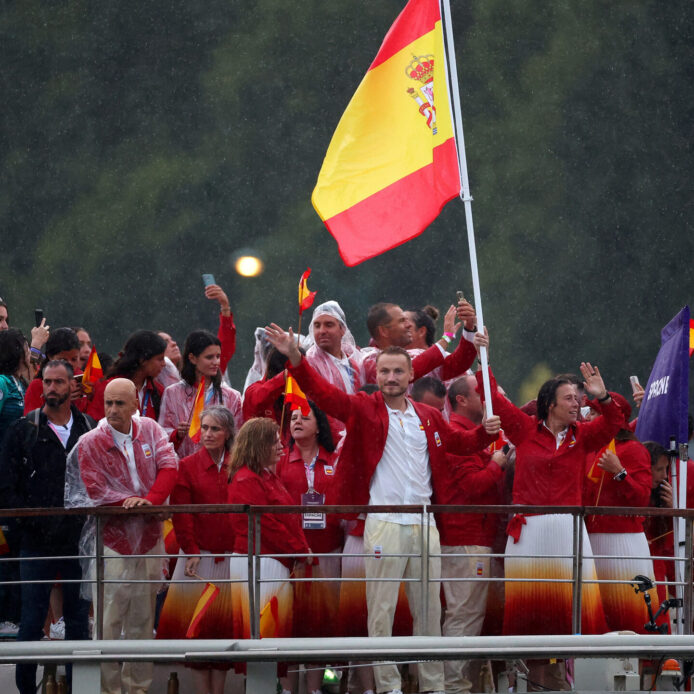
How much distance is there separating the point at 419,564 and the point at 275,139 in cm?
1389

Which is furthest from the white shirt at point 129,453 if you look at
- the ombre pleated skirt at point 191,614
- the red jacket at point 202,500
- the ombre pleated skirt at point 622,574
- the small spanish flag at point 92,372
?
the ombre pleated skirt at point 622,574

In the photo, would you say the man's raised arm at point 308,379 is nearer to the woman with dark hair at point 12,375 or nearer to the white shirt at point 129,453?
the white shirt at point 129,453

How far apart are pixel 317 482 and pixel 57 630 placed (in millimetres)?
1678

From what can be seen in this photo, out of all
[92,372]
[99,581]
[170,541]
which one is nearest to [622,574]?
[170,541]

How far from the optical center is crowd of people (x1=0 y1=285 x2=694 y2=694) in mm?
5824

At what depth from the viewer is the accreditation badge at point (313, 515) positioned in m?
6.13

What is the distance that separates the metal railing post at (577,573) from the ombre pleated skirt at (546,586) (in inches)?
2.8

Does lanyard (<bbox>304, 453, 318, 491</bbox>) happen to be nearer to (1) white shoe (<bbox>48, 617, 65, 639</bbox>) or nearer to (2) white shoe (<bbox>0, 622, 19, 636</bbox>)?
(1) white shoe (<bbox>48, 617, 65, 639</bbox>)

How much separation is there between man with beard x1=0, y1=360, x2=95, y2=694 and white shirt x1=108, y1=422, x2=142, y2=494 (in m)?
0.33

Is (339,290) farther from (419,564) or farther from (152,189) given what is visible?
(419,564)

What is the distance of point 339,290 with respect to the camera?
1873 cm

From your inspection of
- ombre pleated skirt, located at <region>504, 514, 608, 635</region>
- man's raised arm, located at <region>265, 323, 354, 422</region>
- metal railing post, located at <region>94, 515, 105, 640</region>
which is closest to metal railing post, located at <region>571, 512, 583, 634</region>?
ombre pleated skirt, located at <region>504, 514, 608, 635</region>

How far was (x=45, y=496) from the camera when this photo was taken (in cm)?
637

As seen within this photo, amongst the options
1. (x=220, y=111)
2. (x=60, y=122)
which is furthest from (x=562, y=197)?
Result: (x=60, y=122)
